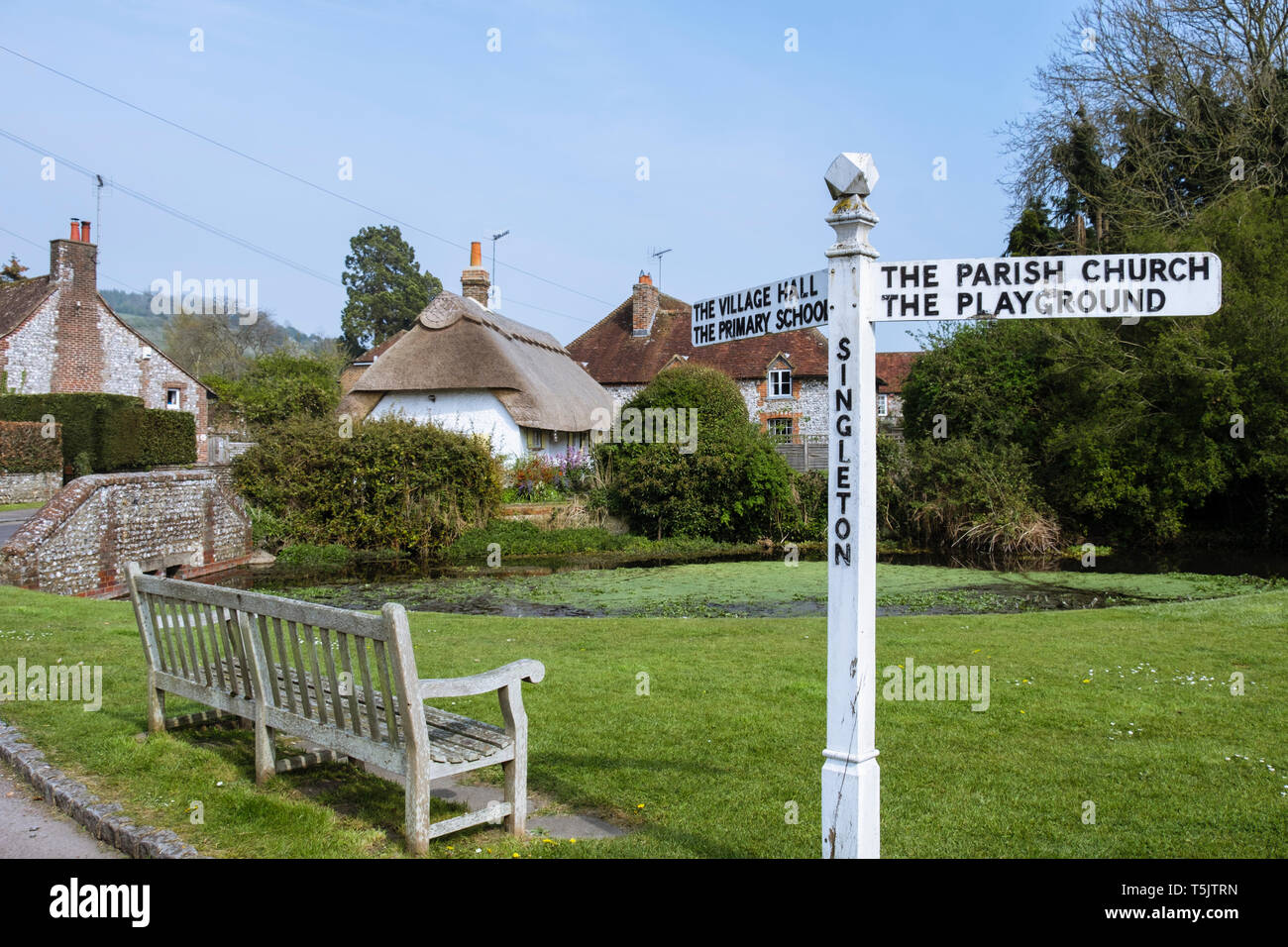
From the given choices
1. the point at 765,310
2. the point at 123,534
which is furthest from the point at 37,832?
the point at 123,534

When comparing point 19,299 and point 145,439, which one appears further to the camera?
point 19,299

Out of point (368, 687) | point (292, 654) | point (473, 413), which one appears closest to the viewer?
point (368, 687)

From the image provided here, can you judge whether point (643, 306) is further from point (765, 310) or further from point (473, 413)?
point (765, 310)

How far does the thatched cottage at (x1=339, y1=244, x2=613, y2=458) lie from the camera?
99.5ft

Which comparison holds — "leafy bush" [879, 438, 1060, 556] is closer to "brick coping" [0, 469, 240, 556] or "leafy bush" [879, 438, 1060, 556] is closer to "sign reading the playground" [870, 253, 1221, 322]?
"brick coping" [0, 469, 240, 556]

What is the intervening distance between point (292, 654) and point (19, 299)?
118ft

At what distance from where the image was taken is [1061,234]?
1175 inches

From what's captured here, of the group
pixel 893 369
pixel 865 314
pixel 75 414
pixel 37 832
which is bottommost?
pixel 37 832

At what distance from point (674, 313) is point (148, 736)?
144 ft

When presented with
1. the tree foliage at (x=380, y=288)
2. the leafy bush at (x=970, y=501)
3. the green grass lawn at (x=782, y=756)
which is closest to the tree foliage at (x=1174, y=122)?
the leafy bush at (x=970, y=501)

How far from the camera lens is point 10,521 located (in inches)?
780

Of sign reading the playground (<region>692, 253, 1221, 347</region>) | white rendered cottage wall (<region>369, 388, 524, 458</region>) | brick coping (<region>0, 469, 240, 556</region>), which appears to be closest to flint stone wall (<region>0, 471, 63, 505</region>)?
white rendered cottage wall (<region>369, 388, 524, 458</region>)
